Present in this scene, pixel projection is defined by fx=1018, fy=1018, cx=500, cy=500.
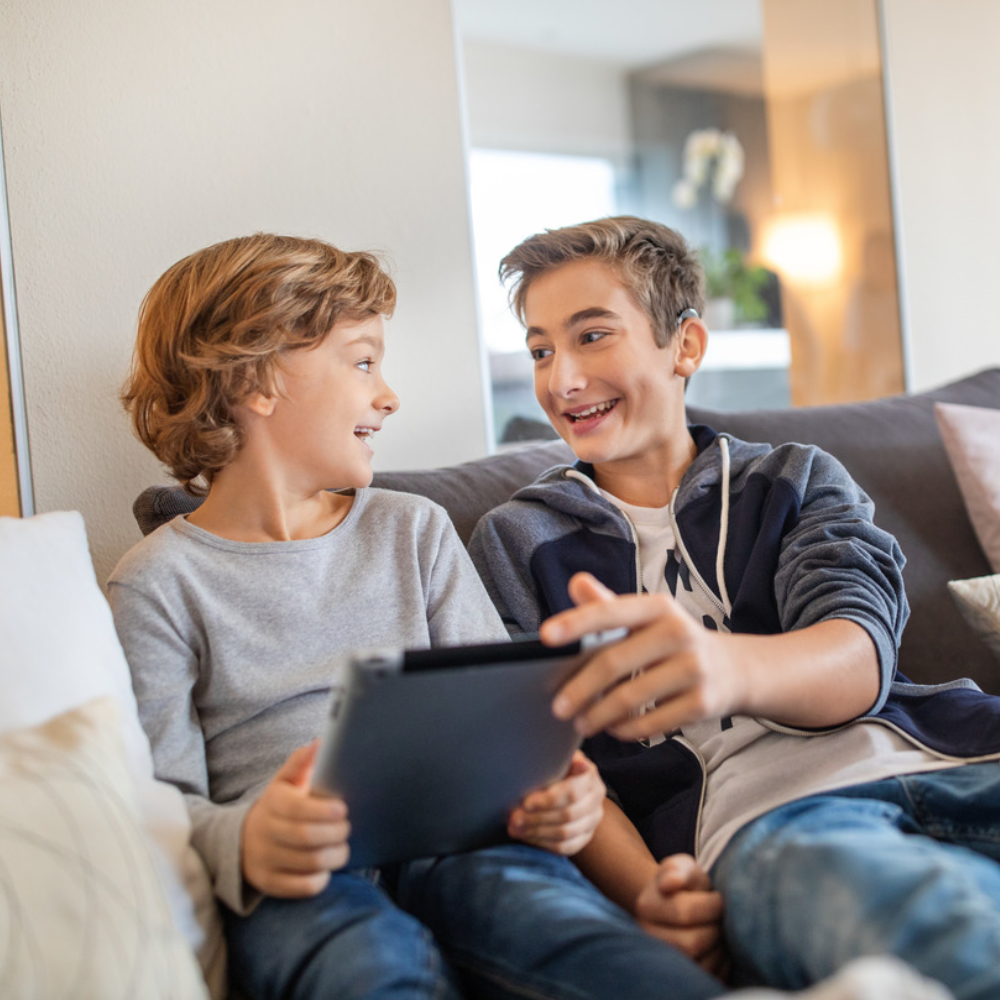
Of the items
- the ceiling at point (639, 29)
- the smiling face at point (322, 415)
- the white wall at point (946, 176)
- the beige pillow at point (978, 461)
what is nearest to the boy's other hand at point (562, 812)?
the smiling face at point (322, 415)

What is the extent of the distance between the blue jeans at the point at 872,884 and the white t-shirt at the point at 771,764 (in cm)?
2

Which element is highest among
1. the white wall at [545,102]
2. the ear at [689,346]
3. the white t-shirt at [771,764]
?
the white wall at [545,102]

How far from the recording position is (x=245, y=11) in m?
1.68

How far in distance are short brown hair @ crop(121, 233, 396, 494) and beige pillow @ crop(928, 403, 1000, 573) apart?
1.11m

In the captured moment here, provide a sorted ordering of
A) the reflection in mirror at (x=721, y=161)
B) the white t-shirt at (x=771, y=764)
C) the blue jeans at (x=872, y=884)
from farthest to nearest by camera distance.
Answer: the reflection in mirror at (x=721, y=161) < the white t-shirt at (x=771, y=764) < the blue jeans at (x=872, y=884)

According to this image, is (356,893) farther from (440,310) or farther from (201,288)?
(440,310)

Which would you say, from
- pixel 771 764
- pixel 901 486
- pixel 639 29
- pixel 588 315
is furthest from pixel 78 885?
pixel 639 29

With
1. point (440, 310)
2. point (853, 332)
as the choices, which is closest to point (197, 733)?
point (440, 310)

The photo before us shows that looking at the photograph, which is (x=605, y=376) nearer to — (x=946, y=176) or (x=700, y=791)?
(x=700, y=791)

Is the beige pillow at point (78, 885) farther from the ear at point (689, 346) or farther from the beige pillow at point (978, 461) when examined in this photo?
the beige pillow at point (978, 461)

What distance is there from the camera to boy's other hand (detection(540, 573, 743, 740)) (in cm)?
82

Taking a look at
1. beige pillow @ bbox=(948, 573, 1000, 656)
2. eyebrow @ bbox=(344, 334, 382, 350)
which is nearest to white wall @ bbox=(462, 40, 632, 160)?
eyebrow @ bbox=(344, 334, 382, 350)

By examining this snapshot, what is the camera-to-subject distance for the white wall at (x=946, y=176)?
2.89 m

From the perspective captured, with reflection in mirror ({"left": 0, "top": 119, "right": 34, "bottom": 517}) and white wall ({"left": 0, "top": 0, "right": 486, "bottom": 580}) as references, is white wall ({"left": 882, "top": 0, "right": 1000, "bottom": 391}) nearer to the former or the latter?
white wall ({"left": 0, "top": 0, "right": 486, "bottom": 580})
